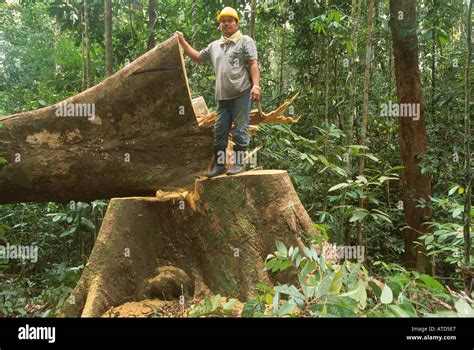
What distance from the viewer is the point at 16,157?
4953mm

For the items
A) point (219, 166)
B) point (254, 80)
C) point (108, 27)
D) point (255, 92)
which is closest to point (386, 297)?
point (219, 166)

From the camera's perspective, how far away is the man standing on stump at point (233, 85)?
187 inches

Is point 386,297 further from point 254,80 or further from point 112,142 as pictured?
point 112,142

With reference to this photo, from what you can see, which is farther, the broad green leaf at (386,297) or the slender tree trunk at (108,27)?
the slender tree trunk at (108,27)

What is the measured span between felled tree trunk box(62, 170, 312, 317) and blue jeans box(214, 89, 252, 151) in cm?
44

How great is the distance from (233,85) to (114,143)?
4.74 ft

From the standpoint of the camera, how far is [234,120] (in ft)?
15.9

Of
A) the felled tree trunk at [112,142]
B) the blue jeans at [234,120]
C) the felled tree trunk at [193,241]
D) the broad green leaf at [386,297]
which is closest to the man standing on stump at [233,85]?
the blue jeans at [234,120]

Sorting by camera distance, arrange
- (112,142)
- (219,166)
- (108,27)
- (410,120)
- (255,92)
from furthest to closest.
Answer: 1. (108,27)
2. (410,120)
3. (112,142)
4. (219,166)
5. (255,92)

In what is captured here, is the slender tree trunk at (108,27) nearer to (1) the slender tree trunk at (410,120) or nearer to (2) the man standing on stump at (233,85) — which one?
(2) the man standing on stump at (233,85)

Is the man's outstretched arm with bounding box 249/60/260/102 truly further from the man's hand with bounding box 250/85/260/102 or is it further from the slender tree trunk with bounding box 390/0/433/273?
the slender tree trunk with bounding box 390/0/433/273

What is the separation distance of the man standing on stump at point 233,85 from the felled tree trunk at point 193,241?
35 cm

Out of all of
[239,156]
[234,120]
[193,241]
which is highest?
[234,120]
